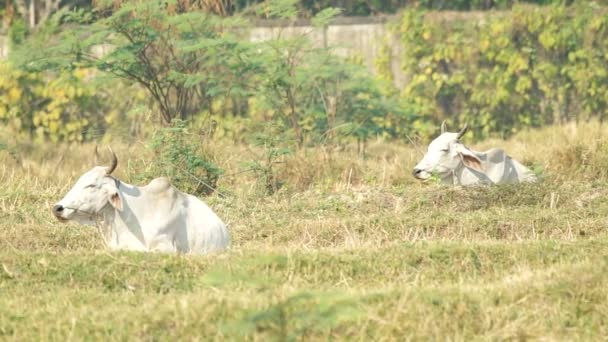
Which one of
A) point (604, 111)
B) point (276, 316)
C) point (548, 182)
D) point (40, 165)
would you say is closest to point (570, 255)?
point (276, 316)

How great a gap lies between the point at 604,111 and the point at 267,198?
7281 mm

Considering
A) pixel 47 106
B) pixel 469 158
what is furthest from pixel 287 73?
pixel 47 106

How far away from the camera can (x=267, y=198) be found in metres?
12.5

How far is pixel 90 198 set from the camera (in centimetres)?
962

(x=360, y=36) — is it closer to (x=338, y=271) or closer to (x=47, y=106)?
(x=47, y=106)

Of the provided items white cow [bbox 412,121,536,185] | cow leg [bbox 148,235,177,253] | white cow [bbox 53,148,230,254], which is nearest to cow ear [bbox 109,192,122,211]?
white cow [bbox 53,148,230,254]

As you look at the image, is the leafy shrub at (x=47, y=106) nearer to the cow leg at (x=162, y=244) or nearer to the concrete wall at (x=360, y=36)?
the concrete wall at (x=360, y=36)

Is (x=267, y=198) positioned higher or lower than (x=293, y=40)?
lower

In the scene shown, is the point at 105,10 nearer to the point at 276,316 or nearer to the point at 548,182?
the point at 548,182

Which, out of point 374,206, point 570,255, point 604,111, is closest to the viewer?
point 570,255

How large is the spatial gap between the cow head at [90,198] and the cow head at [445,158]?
380 cm

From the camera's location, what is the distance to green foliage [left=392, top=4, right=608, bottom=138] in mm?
18516

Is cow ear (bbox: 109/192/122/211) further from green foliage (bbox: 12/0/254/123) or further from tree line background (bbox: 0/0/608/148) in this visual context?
green foliage (bbox: 12/0/254/123)

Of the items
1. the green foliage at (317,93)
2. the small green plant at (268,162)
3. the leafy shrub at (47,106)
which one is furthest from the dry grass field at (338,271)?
the leafy shrub at (47,106)
